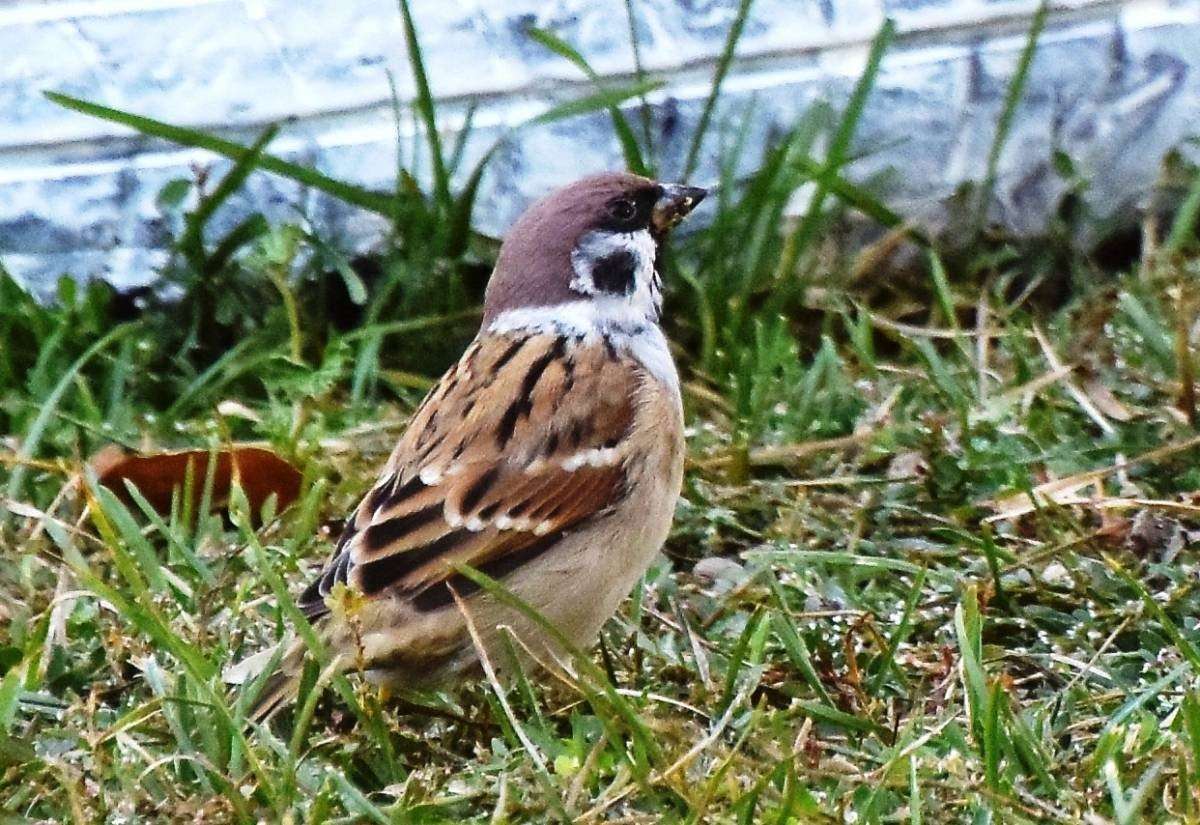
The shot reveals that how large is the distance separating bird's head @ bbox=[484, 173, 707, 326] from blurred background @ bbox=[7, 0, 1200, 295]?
846 mm

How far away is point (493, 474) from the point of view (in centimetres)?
281

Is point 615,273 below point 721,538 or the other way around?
the other way around

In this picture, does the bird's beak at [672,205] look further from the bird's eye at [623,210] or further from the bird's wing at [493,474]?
the bird's wing at [493,474]

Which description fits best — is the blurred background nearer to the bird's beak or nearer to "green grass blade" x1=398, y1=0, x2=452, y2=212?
"green grass blade" x1=398, y1=0, x2=452, y2=212

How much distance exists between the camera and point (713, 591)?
3.15 m

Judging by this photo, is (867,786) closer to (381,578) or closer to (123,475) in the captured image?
(381,578)

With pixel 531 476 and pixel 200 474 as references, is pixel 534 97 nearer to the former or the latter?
pixel 200 474

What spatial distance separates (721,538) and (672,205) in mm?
589

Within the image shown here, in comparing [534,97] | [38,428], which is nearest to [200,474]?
[38,428]

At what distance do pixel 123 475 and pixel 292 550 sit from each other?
1.52 ft

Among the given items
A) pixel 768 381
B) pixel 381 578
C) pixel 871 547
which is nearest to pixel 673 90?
pixel 768 381

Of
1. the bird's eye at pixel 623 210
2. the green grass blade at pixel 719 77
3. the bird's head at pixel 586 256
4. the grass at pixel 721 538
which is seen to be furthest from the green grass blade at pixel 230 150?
the bird's eye at pixel 623 210

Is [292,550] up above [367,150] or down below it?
below

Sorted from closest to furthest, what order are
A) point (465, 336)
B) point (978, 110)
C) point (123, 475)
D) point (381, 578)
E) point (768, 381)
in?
point (381, 578), point (123, 475), point (768, 381), point (465, 336), point (978, 110)
